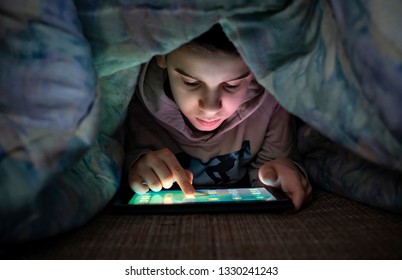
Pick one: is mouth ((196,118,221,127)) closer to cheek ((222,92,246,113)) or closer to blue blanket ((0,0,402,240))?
cheek ((222,92,246,113))

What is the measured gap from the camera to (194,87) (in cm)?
70

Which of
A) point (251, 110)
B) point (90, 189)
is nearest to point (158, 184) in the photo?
point (90, 189)

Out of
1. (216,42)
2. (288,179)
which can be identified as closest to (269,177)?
(288,179)

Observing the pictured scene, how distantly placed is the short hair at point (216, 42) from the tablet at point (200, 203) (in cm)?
24

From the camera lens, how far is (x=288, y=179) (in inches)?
27.3

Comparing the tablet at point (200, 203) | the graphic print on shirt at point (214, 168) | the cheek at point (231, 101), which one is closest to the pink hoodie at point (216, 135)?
the graphic print on shirt at point (214, 168)

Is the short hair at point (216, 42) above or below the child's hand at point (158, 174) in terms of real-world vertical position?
above

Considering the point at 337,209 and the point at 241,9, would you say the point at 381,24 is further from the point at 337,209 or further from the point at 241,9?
the point at 337,209

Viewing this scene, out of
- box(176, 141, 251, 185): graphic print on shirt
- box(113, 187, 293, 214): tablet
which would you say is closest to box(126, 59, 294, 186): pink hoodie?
box(176, 141, 251, 185): graphic print on shirt

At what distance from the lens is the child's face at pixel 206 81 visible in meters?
0.67

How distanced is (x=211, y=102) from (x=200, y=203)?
189 mm

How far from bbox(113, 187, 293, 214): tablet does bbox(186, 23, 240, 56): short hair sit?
0.24m

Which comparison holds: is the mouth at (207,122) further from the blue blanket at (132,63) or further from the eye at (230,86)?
the blue blanket at (132,63)

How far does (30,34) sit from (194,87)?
13.1 inches
